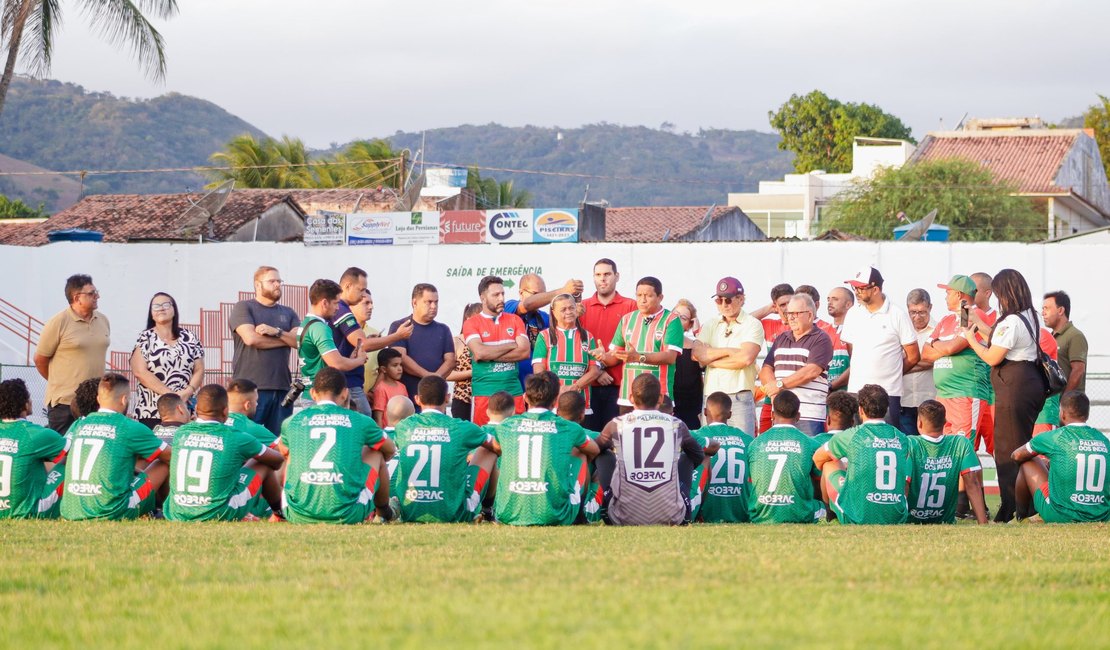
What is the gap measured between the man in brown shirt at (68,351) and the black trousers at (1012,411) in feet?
24.8

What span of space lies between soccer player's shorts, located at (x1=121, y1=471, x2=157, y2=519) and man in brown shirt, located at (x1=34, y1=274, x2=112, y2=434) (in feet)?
6.77

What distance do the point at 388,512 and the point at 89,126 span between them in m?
138

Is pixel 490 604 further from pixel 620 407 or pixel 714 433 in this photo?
pixel 620 407

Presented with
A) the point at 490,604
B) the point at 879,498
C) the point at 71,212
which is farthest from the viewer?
→ the point at 71,212

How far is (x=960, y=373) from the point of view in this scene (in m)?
11.6

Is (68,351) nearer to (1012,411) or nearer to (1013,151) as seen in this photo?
(1012,411)

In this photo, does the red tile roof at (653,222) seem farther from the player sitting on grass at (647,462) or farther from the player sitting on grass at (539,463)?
the player sitting on grass at (539,463)

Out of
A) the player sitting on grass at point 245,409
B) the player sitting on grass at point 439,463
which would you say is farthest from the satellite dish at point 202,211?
the player sitting on grass at point 439,463

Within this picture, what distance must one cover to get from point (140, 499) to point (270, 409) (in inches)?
74.6

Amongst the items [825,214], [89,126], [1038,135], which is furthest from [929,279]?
[89,126]

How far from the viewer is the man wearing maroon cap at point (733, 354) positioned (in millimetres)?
11438

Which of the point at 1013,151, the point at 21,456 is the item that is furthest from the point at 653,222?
the point at 21,456

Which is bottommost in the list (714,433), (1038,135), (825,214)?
(714,433)

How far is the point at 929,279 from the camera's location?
89.4ft
